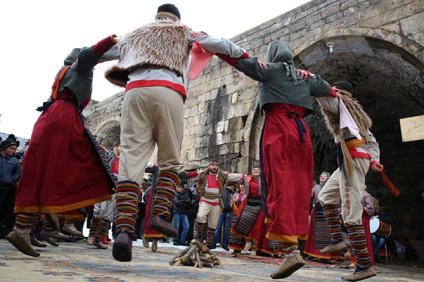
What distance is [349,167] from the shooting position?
3.29m

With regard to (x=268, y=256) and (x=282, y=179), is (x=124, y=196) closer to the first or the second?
(x=282, y=179)

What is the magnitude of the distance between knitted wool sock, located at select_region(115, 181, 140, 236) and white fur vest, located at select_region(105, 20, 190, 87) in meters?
0.83

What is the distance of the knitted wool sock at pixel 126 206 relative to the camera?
2330mm

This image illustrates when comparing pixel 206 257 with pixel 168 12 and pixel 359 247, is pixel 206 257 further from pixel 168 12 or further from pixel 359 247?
pixel 168 12

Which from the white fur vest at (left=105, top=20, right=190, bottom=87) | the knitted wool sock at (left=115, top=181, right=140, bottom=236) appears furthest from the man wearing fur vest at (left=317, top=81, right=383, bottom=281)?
the knitted wool sock at (left=115, top=181, right=140, bottom=236)

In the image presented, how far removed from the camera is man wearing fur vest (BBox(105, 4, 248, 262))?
8.05 ft

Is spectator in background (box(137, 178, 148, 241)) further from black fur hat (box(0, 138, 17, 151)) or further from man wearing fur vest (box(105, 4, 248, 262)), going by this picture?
man wearing fur vest (box(105, 4, 248, 262))

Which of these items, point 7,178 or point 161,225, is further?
point 7,178

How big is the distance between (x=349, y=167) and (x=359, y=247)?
26.5 inches

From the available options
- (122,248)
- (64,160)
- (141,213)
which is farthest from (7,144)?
(141,213)

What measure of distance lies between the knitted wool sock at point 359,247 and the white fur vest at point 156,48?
6.23 feet

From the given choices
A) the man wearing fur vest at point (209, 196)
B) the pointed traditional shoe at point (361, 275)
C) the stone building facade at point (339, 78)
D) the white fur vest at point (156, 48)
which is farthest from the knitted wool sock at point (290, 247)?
the stone building facade at point (339, 78)

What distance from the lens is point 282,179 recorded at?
2674 mm

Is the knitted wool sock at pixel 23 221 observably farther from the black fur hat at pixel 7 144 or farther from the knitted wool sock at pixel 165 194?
the black fur hat at pixel 7 144
